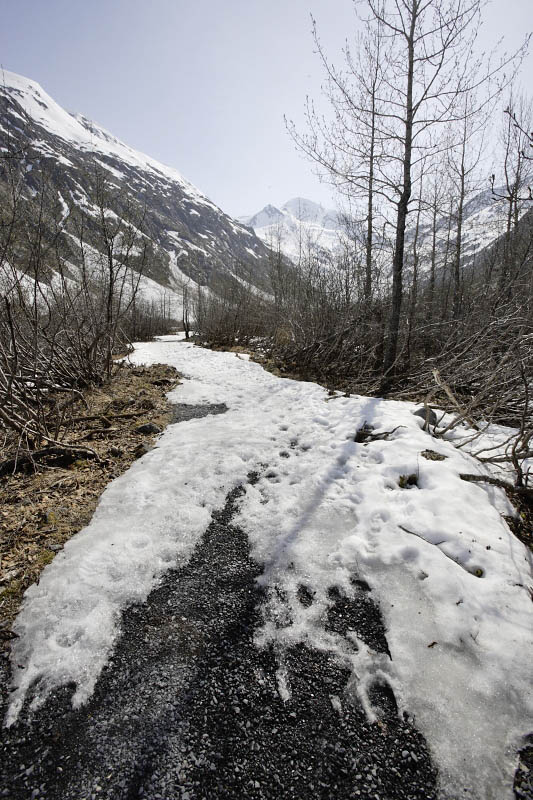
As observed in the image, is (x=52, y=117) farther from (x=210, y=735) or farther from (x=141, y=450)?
(x=210, y=735)

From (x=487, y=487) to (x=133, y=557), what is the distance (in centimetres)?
295

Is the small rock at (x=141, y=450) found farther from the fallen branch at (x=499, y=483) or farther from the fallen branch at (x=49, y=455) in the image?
the fallen branch at (x=499, y=483)

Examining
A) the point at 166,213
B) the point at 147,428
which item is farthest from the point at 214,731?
the point at 166,213

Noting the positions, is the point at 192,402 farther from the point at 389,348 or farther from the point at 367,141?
the point at 367,141

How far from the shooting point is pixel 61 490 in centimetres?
313

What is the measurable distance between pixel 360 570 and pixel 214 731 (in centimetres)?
120

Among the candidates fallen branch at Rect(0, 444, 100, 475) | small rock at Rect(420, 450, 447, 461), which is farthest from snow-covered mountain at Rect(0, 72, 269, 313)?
small rock at Rect(420, 450, 447, 461)

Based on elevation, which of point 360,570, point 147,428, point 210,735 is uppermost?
point 147,428

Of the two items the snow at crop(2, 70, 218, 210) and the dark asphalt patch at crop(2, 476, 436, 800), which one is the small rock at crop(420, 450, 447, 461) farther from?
the snow at crop(2, 70, 218, 210)

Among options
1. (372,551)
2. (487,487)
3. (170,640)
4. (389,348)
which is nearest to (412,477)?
(487,487)

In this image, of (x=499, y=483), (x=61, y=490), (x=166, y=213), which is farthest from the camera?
(x=166, y=213)

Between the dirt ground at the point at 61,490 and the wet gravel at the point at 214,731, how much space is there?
2.13 ft

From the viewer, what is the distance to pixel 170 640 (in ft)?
6.02

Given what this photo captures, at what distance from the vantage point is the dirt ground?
222cm
